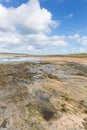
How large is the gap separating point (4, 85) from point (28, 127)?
696cm

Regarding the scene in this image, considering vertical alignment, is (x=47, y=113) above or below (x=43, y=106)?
below

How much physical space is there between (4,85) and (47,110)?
613cm

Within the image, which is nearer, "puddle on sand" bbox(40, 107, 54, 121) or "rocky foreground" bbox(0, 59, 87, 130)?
"rocky foreground" bbox(0, 59, 87, 130)

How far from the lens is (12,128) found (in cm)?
1103

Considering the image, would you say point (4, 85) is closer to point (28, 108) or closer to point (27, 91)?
point (27, 91)

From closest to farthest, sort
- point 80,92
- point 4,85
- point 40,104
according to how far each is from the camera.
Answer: point 40,104 → point 80,92 → point 4,85

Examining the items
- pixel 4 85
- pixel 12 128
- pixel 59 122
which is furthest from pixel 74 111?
pixel 4 85

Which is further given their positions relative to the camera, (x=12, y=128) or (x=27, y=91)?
(x=27, y=91)

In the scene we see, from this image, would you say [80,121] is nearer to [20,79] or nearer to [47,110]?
Result: [47,110]

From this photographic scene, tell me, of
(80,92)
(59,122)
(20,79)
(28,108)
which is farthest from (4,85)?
(59,122)

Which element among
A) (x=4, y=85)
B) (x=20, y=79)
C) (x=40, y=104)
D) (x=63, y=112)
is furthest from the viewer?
(x=20, y=79)

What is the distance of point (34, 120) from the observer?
1159 centimetres

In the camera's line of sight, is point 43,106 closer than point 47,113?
No

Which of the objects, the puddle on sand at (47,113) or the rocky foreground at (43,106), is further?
the puddle on sand at (47,113)
